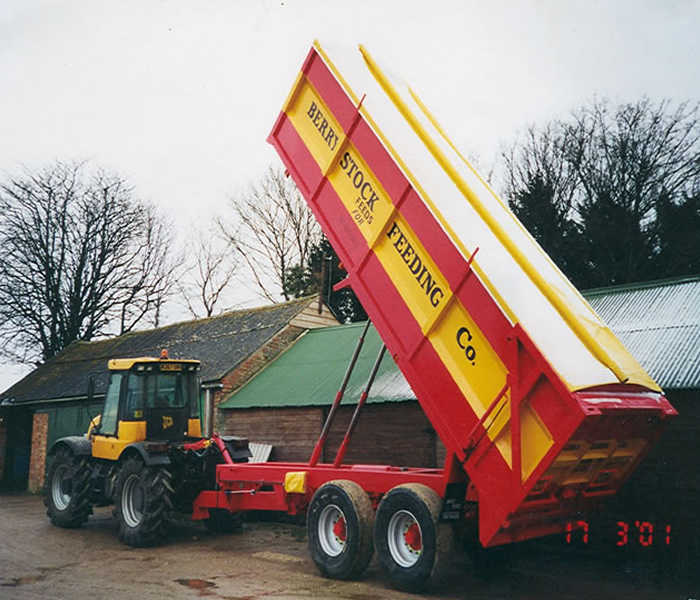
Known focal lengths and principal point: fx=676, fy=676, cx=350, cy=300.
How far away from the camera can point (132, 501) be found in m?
11.0

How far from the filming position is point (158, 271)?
3812 centimetres

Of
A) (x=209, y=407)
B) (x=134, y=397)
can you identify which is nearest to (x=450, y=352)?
(x=134, y=397)

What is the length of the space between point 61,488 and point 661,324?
11018 millimetres

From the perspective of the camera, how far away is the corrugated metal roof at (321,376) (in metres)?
13.5

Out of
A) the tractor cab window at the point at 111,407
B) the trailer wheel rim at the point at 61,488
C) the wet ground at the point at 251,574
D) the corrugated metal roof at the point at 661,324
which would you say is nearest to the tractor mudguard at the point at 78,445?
the trailer wheel rim at the point at 61,488

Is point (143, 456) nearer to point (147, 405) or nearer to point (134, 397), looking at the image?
point (147, 405)

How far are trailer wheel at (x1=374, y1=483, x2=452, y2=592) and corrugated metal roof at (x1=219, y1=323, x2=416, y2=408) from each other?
16.5ft

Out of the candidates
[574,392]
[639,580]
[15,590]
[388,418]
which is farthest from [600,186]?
[15,590]

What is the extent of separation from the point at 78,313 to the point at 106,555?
27081mm

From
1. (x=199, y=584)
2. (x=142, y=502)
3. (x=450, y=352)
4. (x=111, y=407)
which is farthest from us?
(x=111, y=407)

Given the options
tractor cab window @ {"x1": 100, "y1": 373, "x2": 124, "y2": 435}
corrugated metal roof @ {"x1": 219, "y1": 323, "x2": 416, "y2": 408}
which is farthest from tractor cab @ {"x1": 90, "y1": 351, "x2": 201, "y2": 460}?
corrugated metal roof @ {"x1": 219, "y1": 323, "x2": 416, "y2": 408}

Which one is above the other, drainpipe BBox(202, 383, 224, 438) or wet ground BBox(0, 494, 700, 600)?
drainpipe BBox(202, 383, 224, 438)

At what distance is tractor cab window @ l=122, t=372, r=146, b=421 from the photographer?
11.7 metres

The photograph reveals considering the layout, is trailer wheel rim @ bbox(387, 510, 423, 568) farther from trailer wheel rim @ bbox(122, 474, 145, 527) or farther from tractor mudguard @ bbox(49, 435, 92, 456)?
tractor mudguard @ bbox(49, 435, 92, 456)
